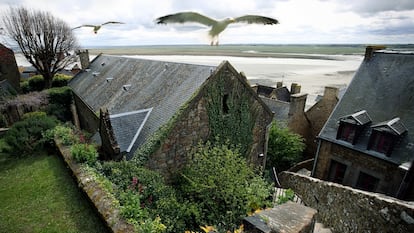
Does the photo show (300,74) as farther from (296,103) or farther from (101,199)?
(101,199)

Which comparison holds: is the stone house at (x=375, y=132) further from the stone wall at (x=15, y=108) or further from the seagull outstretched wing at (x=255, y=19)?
the stone wall at (x=15, y=108)

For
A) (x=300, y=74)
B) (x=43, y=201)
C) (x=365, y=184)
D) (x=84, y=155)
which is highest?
(x=84, y=155)

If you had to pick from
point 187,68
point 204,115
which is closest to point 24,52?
point 187,68

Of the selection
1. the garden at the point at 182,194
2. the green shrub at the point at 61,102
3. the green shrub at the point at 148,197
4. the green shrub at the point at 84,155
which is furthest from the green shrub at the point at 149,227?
the green shrub at the point at 61,102

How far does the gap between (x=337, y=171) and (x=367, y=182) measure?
5.07 ft

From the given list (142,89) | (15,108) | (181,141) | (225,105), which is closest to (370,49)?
(225,105)

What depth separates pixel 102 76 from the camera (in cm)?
2080

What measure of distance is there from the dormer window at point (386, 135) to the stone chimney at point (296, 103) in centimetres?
650

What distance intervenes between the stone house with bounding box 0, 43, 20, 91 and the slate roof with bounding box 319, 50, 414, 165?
3647 cm

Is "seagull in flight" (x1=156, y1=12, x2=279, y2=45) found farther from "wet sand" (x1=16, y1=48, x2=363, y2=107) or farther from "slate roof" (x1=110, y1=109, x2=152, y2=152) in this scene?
"wet sand" (x1=16, y1=48, x2=363, y2=107)

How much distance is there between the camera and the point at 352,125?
10.8 m

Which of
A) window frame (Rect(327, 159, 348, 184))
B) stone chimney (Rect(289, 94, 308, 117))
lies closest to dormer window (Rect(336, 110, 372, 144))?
window frame (Rect(327, 159, 348, 184))

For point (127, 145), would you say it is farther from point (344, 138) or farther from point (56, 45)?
point (56, 45)

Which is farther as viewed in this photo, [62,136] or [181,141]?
[62,136]
